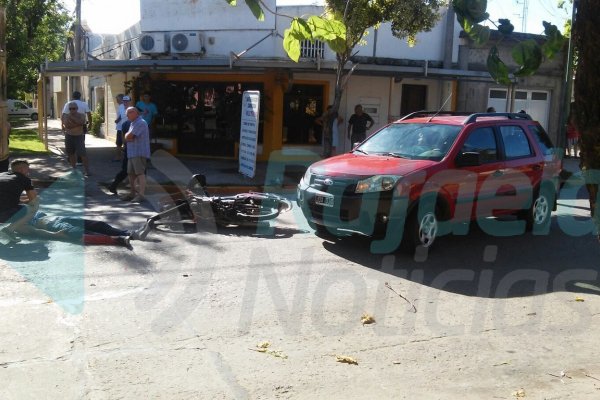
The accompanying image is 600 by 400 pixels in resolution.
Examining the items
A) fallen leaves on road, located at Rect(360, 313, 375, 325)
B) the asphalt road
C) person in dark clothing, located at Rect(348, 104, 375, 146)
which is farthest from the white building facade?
fallen leaves on road, located at Rect(360, 313, 375, 325)

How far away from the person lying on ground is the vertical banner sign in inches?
223

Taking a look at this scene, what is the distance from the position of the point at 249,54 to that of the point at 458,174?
10.7 meters

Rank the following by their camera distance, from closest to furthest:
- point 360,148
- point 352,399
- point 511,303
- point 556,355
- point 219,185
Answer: point 352,399 → point 556,355 → point 511,303 → point 360,148 → point 219,185

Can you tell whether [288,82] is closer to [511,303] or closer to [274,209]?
[274,209]

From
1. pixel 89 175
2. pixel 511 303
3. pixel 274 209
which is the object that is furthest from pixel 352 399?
pixel 89 175

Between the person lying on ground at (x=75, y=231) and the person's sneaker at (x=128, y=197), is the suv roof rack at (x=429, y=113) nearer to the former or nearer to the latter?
the person lying on ground at (x=75, y=231)

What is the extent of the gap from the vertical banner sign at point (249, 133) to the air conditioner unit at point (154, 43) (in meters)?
5.35

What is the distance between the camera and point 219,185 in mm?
13250

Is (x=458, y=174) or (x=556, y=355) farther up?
→ (x=458, y=174)

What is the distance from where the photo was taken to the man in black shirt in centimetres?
775

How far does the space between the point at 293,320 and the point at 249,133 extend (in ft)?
27.6

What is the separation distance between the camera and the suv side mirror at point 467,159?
7934mm

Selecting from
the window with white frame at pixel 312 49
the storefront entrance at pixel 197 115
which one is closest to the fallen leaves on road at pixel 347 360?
the window with white frame at pixel 312 49

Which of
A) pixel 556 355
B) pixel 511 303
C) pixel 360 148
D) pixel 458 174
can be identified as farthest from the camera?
pixel 360 148
